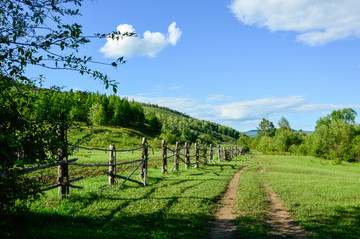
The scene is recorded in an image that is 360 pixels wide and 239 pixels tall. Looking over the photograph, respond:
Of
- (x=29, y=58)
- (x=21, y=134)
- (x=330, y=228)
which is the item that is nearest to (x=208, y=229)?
(x=330, y=228)

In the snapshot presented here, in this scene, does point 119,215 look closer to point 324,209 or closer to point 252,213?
point 252,213

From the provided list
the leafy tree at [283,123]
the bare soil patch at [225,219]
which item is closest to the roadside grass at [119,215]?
the bare soil patch at [225,219]

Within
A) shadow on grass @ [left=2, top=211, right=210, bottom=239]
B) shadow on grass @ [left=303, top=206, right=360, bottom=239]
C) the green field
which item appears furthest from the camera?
shadow on grass @ [left=303, top=206, right=360, bottom=239]

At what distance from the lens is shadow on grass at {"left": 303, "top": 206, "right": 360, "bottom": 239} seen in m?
6.71

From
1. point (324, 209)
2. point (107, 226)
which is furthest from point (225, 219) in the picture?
point (324, 209)

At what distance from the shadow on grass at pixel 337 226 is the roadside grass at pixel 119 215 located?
3402 mm

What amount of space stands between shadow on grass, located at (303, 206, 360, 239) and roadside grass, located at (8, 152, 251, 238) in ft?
11.2

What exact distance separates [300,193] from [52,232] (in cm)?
1201

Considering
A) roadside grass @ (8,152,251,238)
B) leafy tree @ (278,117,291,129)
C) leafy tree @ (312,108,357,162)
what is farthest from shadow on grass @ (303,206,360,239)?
leafy tree @ (278,117,291,129)

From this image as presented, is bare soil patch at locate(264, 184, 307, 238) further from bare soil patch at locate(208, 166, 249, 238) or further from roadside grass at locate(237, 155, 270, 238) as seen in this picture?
bare soil patch at locate(208, 166, 249, 238)

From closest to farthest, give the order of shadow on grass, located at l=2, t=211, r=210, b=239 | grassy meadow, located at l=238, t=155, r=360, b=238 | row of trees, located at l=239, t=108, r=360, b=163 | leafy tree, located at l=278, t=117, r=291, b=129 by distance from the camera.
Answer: shadow on grass, located at l=2, t=211, r=210, b=239 < grassy meadow, located at l=238, t=155, r=360, b=238 < row of trees, located at l=239, t=108, r=360, b=163 < leafy tree, located at l=278, t=117, r=291, b=129

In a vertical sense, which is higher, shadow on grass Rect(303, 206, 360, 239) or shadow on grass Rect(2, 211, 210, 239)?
shadow on grass Rect(2, 211, 210, 239)

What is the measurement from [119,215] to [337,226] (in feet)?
24.2

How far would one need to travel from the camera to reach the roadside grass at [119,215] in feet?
19.9
